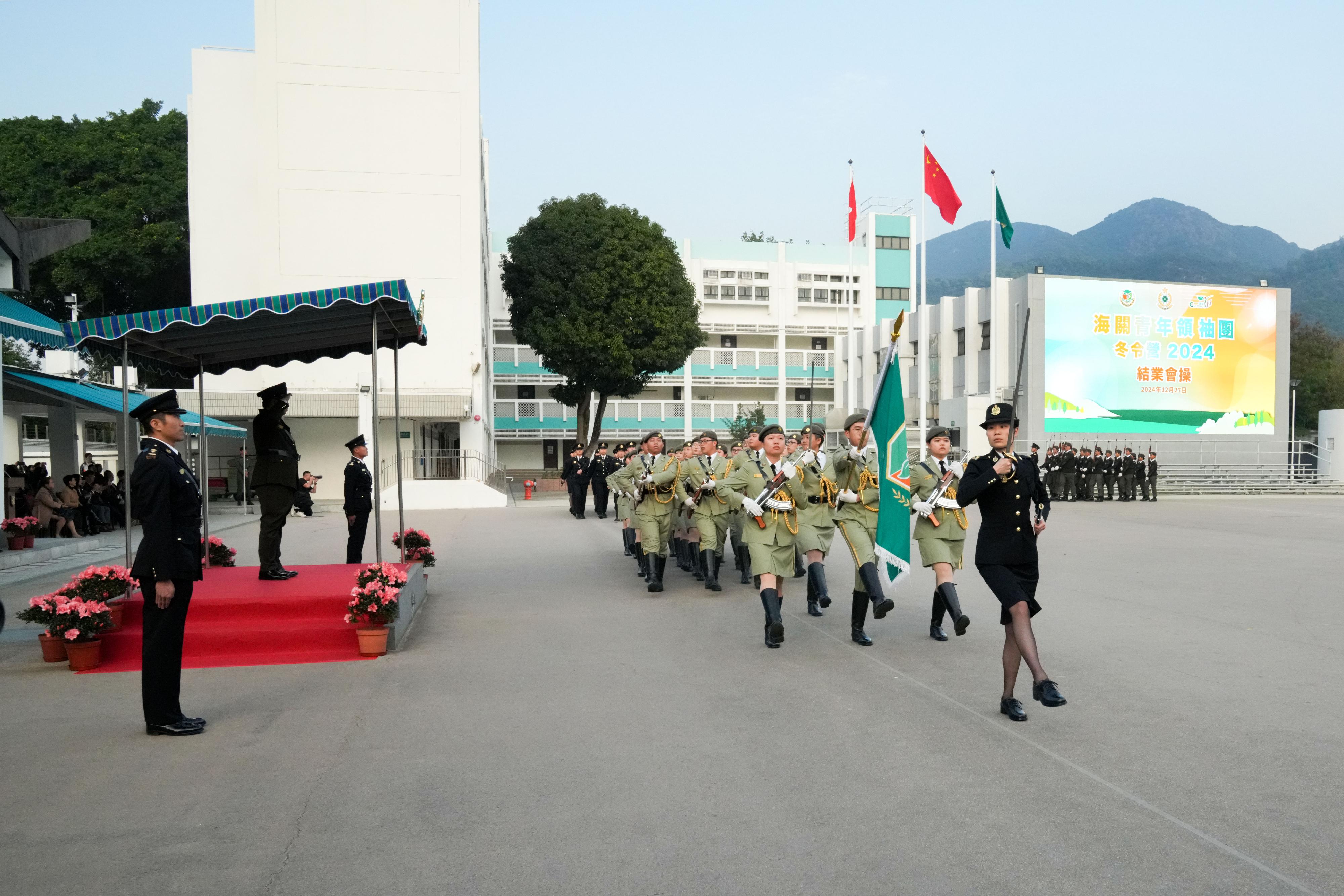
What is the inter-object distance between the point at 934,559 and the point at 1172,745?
3296 millimetres

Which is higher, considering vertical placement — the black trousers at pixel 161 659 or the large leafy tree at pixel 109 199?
the large leafy tree at pixel 109 199

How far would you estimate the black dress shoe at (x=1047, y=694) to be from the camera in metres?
5.54

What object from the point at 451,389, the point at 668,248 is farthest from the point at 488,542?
the point at 668,248

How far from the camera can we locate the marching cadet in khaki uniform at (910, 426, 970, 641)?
27.0ft

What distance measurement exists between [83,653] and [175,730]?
2395mm

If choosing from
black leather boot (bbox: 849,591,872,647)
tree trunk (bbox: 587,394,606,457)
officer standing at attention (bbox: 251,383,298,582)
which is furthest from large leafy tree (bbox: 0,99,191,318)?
black leather boot (bbox: 849,591,872,647)

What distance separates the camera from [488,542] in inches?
695

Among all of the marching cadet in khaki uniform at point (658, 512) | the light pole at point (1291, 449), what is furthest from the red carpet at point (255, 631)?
the light pole at point (1291, 449)

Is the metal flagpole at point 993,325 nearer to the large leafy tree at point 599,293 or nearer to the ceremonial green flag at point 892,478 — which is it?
the large leafy tree at point 599,293

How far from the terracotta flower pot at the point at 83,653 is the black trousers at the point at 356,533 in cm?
418

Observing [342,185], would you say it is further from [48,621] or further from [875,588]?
[875,588]

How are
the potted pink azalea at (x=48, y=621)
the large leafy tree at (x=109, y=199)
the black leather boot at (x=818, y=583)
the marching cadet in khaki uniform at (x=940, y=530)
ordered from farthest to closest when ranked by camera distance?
the large leafy tree at (x=109, y=199)
the black leather boot at (x=818, y=583)
the marching cadet in khaki uniform at (x=940, y=530)
the potted pink azalea at (x=48, y=621)

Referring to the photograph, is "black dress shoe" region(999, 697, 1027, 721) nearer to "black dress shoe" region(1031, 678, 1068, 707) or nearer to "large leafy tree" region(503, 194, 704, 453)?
"black dress shoe" region(1031, 678, 1068, 707)

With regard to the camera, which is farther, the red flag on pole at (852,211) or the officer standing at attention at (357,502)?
the red flag on pole at (852,211)
